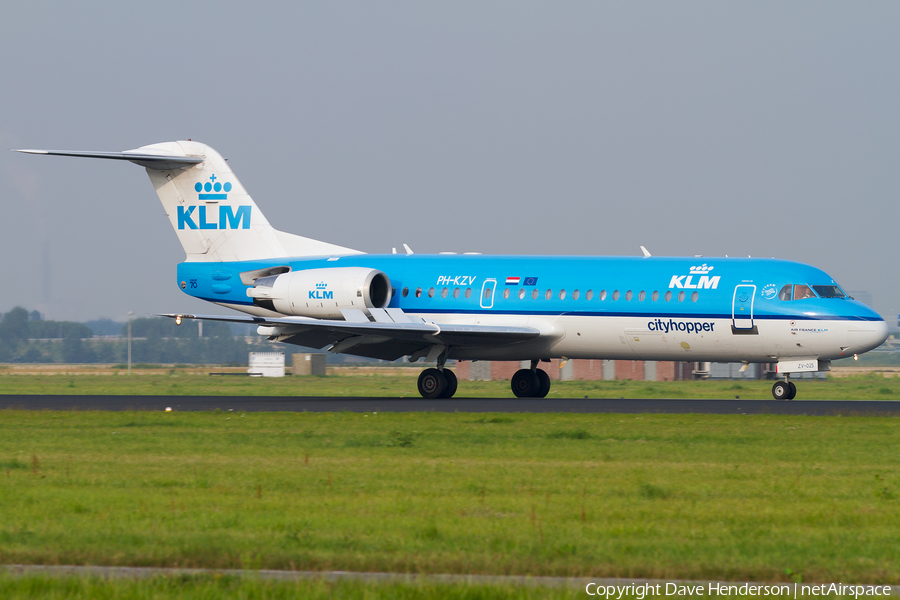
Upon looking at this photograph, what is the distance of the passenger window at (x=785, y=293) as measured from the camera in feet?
98.2

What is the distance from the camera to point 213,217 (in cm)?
3769

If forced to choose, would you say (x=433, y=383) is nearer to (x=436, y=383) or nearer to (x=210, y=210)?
(x=436, y=383)

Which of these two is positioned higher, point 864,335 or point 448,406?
point 864,335

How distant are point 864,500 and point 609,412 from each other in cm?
1382

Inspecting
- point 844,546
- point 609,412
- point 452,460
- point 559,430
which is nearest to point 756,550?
point 844,546

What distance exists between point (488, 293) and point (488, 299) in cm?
19

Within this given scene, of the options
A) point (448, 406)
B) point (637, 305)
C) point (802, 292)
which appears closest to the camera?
point (448, 406)

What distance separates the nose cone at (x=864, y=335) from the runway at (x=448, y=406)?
5.18 ft

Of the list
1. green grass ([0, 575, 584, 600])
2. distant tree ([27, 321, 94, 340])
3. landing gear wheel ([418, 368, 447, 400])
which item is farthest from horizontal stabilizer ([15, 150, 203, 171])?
distant tree ([27, 321, 94, 340])

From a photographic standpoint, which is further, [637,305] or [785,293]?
[637,305]

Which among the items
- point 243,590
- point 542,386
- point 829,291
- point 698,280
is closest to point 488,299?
point 542,386

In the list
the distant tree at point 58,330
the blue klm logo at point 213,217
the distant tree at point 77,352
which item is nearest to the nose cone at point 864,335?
the blue klm logo at point 213,217

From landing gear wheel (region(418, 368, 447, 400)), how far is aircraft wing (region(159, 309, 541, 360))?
0.54m

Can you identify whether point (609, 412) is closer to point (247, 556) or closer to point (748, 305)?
point (748, 305)
